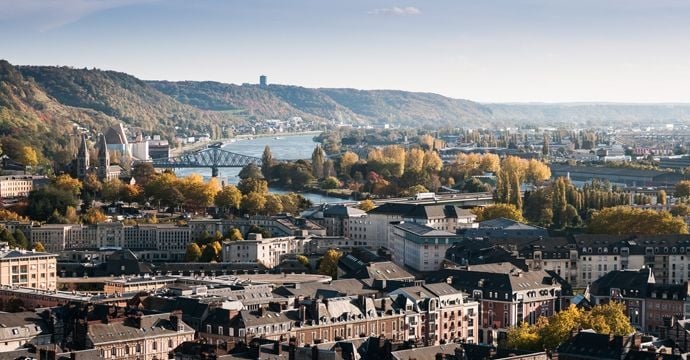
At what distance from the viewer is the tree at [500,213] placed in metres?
75.6

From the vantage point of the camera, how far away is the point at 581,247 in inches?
2331

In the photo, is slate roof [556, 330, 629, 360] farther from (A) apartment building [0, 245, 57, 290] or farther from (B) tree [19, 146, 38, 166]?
(B) tree [19, 146, 38, 166]

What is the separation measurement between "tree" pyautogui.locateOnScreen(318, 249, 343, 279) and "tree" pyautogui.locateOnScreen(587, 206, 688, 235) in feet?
39.7

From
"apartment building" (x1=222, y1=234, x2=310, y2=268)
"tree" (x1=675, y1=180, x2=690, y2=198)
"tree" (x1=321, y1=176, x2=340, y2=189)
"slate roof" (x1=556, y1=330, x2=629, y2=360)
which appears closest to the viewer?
"slate roof" (x1=556, y1=330, x2=629, y2=360)

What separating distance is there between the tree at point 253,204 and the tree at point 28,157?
30.7m

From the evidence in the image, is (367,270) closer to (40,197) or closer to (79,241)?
(79,241)

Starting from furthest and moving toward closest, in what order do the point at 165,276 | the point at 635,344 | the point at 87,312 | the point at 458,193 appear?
the point at 458,193, the point at 165,276, the point at 87,312, the point at 635,344

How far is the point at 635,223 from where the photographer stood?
67.6 metres

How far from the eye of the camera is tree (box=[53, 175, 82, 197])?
285ft

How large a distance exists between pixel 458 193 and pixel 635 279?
4719 centimetres

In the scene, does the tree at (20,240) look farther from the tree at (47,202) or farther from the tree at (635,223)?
the tree at (635,223)

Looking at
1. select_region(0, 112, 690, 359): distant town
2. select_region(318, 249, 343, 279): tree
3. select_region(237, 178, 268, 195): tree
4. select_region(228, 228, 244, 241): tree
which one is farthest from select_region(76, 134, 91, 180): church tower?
select_region(318, 249, 343, 279): tree

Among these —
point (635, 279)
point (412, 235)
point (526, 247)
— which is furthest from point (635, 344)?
point (412, 235)

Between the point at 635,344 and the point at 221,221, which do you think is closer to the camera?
the point at 635,344
